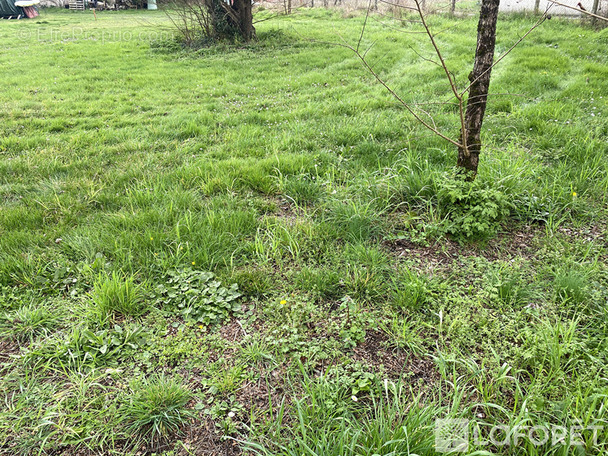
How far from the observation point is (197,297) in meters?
2.74

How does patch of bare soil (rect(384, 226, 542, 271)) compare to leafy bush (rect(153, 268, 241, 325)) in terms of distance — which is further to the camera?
patch of bare soil (rect(384, 226, 542, 271))

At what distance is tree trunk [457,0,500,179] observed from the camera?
311cm

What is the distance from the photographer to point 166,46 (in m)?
12.8

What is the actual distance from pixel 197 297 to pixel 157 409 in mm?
886

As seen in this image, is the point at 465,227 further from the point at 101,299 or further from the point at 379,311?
the point at 101,299

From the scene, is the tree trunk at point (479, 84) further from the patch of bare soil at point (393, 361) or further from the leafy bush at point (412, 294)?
the patch of bare soil at point (393, 361)

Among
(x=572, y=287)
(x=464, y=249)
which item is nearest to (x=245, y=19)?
(x=464, y=249)

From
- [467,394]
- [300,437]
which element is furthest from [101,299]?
[467,394]

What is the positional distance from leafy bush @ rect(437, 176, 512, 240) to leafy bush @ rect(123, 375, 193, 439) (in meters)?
2.50

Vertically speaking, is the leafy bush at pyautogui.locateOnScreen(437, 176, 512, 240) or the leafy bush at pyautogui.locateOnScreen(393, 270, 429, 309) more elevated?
the leafy bush at pyautogui.locateOnScreen(437, 176, 512, 240)

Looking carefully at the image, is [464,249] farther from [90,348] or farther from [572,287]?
[90,348]

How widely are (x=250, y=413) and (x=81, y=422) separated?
86cm

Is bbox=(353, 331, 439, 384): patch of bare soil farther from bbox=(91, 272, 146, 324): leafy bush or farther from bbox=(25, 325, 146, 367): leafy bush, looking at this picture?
bbox=(91, 272, 146, 324): leafy bush

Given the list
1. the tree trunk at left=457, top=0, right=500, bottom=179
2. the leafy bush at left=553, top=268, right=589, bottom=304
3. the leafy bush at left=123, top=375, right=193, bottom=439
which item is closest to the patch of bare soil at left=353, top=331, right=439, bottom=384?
the leafy bush at left=123, top=375, right=193, bottom=439
